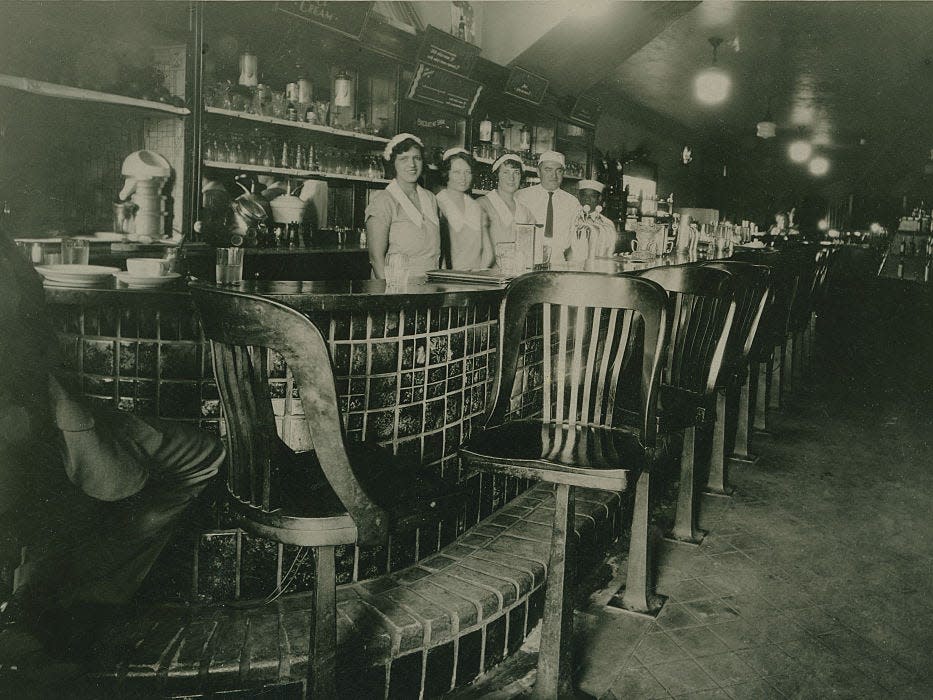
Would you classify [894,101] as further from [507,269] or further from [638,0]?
[507,269]

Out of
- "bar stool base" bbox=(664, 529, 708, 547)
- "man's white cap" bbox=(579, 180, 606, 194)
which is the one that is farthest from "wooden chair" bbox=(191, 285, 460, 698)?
"man's white cap" bbox=(579, 180, 606, 194)

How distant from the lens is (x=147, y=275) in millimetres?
2145

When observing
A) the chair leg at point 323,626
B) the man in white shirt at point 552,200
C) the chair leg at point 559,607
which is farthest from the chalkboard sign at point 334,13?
the chair leg at point 323,626

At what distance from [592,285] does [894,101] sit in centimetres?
1245

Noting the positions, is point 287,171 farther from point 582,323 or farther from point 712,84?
point 712,84

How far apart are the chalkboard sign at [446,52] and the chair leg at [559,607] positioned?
4746mm

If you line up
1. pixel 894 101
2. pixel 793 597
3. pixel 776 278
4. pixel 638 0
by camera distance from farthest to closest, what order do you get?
1. pixel 894 101
2. pixel 638 0
3. pixel 776 278
4. pixel 793 597

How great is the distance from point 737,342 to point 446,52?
12.8 feet

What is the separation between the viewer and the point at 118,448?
1564 millimetres

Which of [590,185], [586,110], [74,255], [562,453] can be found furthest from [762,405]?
[586,110]

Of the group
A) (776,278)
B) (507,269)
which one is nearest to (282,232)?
(507,269)

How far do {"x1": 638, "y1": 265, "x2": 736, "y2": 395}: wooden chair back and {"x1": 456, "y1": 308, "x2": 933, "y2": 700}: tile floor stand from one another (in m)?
0.73

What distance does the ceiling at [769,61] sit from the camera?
7.63m

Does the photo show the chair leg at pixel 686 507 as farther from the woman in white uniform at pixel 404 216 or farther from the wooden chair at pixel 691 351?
the woman in white uniform at pixel 404 216
